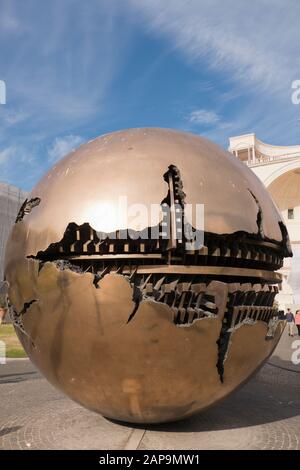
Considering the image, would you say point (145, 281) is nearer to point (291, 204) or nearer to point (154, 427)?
point (154, 427)

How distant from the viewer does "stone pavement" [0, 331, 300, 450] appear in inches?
184

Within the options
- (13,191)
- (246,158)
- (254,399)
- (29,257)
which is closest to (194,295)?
(29,257)

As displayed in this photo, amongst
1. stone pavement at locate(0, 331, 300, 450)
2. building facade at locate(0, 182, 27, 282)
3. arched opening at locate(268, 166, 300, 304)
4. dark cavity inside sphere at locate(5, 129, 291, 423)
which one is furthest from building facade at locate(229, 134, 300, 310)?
dark cavity inside sphere at locate(5, 129, 291, 423)

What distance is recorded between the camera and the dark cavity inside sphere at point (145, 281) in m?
4.06

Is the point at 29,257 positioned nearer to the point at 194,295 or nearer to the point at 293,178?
the point at 194,295

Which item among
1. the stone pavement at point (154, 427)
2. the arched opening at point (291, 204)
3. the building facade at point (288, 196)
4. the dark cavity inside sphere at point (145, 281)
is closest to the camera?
the dark cavity inside sphere at point (145, 281)

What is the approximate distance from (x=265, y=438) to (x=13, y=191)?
37.3 metres

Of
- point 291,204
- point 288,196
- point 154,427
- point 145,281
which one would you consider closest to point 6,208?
point 288,196

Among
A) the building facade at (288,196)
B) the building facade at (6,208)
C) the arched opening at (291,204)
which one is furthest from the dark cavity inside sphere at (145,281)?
the building facade at (6,208)

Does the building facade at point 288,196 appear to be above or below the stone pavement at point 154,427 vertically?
above

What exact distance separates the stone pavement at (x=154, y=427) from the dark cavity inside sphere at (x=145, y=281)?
0.38m

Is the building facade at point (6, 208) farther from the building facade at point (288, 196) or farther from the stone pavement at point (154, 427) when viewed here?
the stone pavement at point (154, 427)

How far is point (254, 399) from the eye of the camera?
6930 mm

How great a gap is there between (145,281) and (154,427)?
2.11 m
